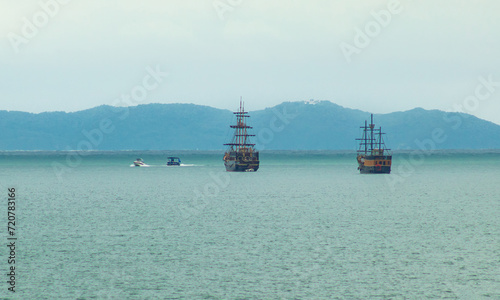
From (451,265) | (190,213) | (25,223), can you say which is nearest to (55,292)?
(451,265)

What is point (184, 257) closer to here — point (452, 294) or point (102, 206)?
point (452, 294)

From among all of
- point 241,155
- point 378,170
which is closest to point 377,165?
point 378,170

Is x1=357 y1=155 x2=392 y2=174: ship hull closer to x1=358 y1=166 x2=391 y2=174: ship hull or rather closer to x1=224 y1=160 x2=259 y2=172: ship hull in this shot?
x1=358 y1=166 x2=391 y2=174: ship hull

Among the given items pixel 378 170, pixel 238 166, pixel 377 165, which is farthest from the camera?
pixel 238 166

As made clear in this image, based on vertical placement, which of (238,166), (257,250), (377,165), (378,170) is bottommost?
(257,250)

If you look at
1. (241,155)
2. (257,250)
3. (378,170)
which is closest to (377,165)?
(378,170)

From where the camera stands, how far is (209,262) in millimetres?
43094

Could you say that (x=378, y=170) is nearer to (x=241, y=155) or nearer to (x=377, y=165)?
(x=377, y=165)

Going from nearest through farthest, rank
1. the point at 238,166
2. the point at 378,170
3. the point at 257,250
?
the point at 257,250 → the point at 378,170 → the point at 238,166

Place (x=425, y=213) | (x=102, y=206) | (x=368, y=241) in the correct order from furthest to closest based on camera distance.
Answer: (x=102, y=206)
(x=425, y=213)
(x=368, y=241)

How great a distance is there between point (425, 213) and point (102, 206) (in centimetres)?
3842

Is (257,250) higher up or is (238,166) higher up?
(238,166)

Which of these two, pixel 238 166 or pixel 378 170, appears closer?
pixel 378 170

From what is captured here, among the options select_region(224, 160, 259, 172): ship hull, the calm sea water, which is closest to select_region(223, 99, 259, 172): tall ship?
select_region(224, 160, 259, 172): ship hull
